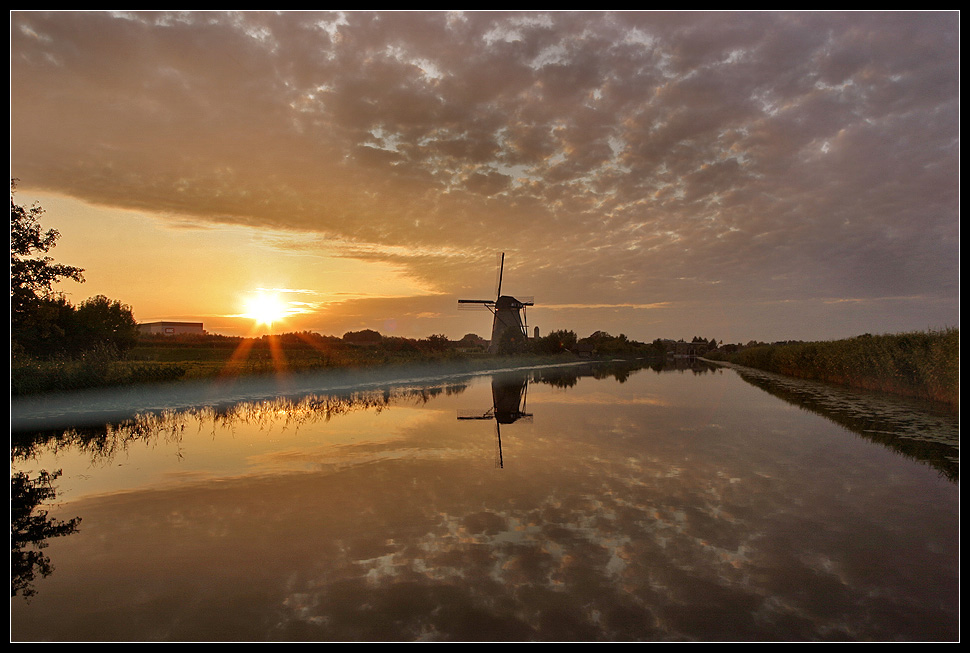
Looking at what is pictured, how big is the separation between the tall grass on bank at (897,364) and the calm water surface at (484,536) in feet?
28.7

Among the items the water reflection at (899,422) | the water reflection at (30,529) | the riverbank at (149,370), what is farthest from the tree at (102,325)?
the water reflection at (899,422)

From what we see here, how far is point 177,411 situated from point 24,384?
6.08m

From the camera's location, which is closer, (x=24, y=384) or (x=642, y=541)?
(x=642, y=541)

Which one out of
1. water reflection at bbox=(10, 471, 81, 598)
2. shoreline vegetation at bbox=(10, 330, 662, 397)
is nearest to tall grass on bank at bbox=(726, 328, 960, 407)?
water reflection at bbox=(10, 471, 81, 598)

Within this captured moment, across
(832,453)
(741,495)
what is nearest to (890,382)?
(832,453)

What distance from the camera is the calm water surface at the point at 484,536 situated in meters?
4.72

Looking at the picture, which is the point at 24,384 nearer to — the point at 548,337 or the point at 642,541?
the point at 642,541

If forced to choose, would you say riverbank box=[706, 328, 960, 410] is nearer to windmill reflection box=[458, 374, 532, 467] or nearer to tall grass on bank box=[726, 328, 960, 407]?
tall grass on bank box=[726, 328, 960, 407]

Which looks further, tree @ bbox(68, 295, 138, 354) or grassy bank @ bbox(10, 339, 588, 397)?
tree @ bbox(68, 295, 138, 354)

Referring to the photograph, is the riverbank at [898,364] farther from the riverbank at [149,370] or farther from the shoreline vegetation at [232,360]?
the riverbank at [149,370]

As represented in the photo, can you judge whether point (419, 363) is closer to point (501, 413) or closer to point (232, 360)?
point (232, 360)

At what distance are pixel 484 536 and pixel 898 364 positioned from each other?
2872 centimetres

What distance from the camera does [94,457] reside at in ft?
37.6

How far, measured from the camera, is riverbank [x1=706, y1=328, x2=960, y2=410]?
2106 cm
